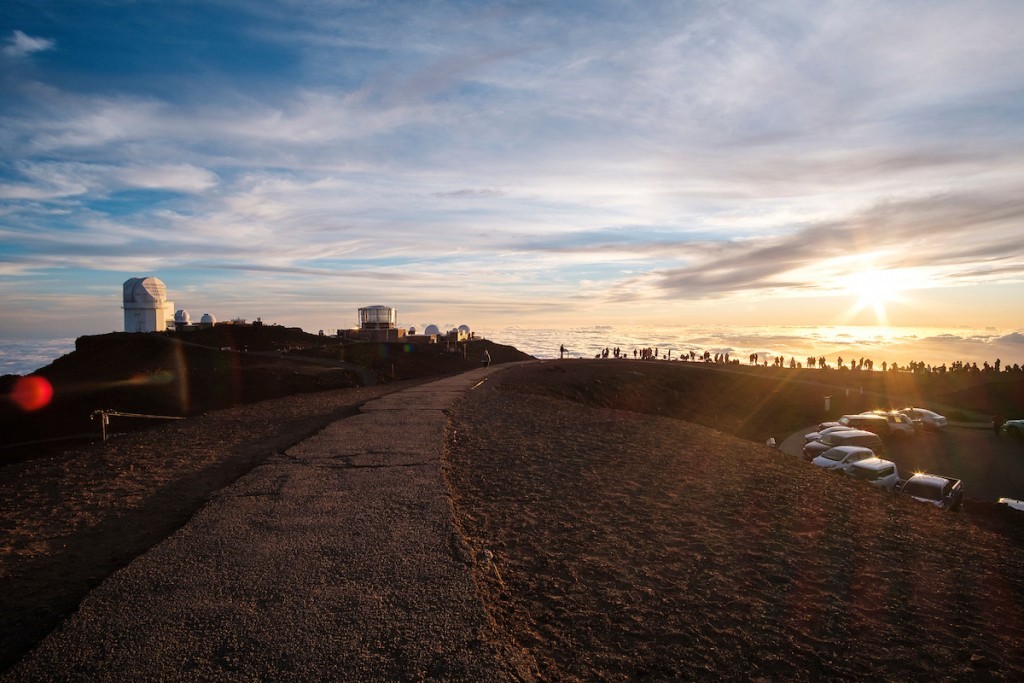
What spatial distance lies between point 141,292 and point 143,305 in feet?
4.41

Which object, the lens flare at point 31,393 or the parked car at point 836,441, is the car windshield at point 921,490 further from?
the lens flare at point 31,393

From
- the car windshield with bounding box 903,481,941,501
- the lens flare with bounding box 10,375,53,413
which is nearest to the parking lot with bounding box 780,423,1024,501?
the car windshield with bounding box 903,481,941,501

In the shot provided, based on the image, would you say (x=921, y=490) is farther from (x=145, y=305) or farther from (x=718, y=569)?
(x=145, y=305)

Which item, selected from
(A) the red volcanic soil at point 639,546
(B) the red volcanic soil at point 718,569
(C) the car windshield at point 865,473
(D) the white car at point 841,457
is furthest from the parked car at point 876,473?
(B) the red volcanic soil at point 718,569

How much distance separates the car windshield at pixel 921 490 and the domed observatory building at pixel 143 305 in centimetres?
6205

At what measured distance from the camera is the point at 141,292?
185 ft

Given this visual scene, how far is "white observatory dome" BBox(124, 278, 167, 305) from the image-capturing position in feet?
185

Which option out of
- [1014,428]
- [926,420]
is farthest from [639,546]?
[926,420]

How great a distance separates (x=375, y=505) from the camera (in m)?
7.27

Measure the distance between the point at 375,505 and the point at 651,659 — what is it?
3969 millimetres

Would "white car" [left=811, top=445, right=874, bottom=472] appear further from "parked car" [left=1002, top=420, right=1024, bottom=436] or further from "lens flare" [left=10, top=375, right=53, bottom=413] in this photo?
"lens flare" [left=10, top=375, right=53, bottom=413]

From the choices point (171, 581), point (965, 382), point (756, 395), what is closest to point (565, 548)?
point (171, 581)

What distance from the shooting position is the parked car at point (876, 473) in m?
15.8

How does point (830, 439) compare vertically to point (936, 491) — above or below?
above
